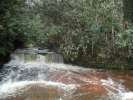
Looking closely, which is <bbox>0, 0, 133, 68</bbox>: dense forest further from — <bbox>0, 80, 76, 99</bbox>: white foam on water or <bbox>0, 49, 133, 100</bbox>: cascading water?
<bbox>0, 80, 76, 99</bbox>: white foam on water

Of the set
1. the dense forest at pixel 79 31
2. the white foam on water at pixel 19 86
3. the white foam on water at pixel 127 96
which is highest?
the dense forest at pixel 79 31

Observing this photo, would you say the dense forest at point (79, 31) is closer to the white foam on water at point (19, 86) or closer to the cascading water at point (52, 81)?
the cascading water at point (52, 81)

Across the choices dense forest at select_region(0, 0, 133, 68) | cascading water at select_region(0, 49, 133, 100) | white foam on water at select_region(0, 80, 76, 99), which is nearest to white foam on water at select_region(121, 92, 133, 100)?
cascading water at select_region(0, 49, 133, 100)

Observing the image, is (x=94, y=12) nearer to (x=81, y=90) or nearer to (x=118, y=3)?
(x=118, y=3)

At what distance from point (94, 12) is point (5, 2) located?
13.7 ft

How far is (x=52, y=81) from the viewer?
9.90 m

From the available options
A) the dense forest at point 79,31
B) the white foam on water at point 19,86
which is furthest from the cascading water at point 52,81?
the dense forest at point 79,31

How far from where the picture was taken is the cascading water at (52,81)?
833 cm

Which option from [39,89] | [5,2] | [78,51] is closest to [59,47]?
[78,51]

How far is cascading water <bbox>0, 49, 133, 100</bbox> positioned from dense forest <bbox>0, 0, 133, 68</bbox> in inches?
26.3

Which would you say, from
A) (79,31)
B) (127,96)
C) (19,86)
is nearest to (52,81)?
(19,86)

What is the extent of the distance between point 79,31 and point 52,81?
350cm

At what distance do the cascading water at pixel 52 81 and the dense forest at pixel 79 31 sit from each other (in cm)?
67

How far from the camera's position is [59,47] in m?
13.1
